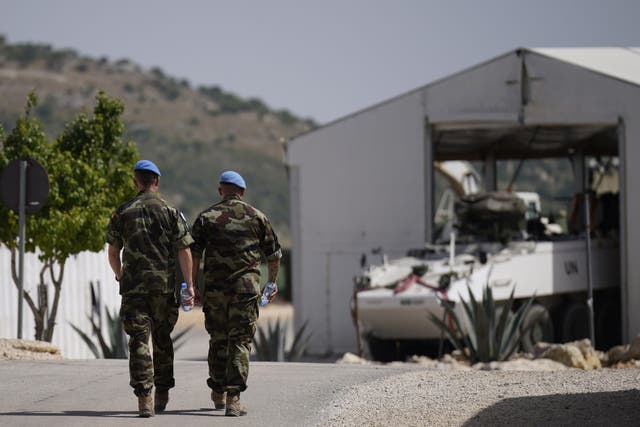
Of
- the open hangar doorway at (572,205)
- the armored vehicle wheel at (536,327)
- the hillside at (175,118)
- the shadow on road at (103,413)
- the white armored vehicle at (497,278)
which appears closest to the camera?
the shadow on road at (103,413)

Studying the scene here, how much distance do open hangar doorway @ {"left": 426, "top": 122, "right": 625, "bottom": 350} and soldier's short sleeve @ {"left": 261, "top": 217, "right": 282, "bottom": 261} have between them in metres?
10.1

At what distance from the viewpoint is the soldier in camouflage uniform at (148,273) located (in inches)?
341

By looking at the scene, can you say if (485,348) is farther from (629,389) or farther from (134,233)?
(134,233)

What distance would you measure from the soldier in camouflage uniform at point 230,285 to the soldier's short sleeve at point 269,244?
0.08 feet

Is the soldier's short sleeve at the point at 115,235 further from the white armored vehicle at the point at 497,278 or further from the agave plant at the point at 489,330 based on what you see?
the white armored vehicle at the point at 497,278

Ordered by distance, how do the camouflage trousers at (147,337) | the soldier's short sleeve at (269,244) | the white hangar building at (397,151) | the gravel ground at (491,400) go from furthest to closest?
1. the white hangar building at (397,151)
2. the soldier's short sleeve at (269,244)
3. the camouflage trousers at (147,337)
4. the gravel ground at (491,400)

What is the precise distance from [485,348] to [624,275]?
5.97m

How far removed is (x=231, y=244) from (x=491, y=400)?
2273mm

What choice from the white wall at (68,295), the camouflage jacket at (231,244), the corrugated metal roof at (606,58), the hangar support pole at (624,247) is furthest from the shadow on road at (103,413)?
the corrugated metal roof at (606,58)

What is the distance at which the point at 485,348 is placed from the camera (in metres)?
15.5

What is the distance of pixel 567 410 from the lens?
8695 millimetres

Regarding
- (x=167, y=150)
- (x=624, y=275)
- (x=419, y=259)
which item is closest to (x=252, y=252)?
(x=419, y=259)

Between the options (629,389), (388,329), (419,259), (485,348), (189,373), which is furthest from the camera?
(419,259)

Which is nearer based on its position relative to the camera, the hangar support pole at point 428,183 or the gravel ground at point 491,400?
the gravel ground at point 491,400
